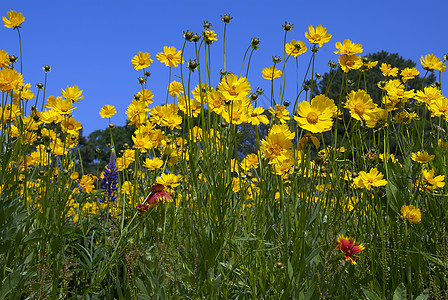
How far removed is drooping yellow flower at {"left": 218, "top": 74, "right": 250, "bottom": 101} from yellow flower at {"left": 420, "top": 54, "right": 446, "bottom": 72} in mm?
1385

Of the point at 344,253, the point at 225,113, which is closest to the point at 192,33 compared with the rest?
the point at 225,113

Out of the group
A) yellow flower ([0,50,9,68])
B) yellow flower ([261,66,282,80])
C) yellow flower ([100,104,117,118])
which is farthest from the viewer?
yellow flower ([100,104,117,118])

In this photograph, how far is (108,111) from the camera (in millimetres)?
2396

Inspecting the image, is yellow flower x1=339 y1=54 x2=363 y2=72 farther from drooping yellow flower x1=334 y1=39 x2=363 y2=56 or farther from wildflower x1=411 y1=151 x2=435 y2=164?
wildflower x1=411 y1=151 x2=435 y2=164

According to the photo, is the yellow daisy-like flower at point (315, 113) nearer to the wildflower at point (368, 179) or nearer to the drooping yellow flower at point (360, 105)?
the drooping yellow flower at point (360, 105)

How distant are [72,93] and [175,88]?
472 millimetres

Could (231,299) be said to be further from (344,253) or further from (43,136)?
(43,136)

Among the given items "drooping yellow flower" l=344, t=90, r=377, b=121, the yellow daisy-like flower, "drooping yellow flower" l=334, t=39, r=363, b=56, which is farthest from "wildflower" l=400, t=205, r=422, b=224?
"drooping yellow flower" l=334, t=39, r=363, b=56

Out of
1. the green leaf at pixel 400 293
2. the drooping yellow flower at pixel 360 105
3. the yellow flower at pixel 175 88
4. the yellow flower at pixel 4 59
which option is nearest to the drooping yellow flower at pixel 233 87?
the drooping yellow flower at pixel 360 105

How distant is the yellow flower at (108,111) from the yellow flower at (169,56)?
20.0 inches

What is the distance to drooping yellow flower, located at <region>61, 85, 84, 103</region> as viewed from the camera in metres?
2.13

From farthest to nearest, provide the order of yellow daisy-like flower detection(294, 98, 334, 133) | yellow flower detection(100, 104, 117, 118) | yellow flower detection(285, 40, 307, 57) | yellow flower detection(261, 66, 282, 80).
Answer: yellow flower detection(100, 104, 117, 118) < yellow flower detection(261, 66, 282, 80) < yellow flower detection(285, 40, 307, 57) < yellow daisy-like flower detection(294, 98, 334, 133)

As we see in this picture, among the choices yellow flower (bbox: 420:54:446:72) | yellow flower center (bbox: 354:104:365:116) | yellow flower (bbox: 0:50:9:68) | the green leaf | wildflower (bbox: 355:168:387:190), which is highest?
yellow flower (bbox: 420:54:446:72)

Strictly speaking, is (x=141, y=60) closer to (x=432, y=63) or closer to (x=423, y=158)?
(x=423, y=158)
